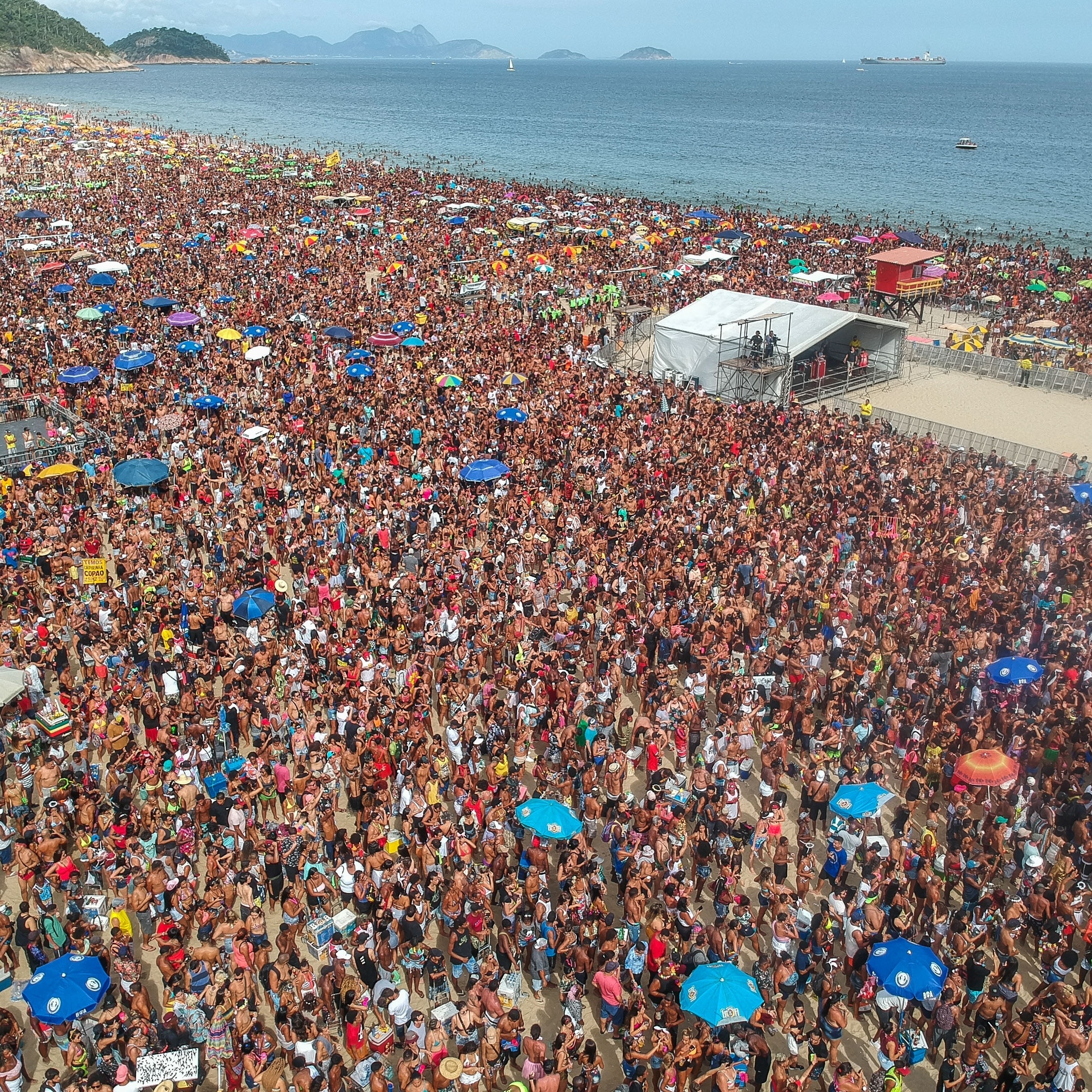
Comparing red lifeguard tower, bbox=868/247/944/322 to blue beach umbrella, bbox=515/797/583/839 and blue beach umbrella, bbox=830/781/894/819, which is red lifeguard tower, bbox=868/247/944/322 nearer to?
blue beach umbrella, bbox=830/781/894/819

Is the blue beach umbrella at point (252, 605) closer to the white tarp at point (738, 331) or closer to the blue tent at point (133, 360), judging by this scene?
the blue tent at point (133, 360)

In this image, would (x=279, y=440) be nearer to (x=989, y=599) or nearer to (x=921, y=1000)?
(x=989, y=599)

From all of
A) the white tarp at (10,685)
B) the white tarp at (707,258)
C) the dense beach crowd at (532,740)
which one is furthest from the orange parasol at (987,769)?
the white tarp at (707,258)

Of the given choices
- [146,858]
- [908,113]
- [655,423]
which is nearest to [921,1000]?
[146,858]

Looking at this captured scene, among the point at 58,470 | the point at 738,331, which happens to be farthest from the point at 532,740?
the point at 738,331

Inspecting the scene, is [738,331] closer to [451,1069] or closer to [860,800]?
[860,800]
